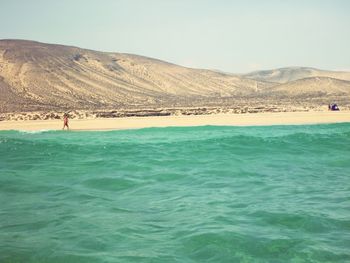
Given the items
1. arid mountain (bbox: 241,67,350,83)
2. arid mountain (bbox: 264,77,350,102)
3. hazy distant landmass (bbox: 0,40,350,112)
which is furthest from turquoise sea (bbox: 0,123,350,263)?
arid mountain (bbox: 241,67,350,83)

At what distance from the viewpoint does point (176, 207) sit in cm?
745

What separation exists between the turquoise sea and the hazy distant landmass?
102 ft

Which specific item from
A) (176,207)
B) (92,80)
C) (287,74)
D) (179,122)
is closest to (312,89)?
(92,80)

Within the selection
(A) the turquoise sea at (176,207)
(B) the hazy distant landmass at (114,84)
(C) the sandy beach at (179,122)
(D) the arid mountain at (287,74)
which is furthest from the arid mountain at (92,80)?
(D) the arid mountain at (287,74)

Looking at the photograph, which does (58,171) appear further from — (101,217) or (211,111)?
(211,111)

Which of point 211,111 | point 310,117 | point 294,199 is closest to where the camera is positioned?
point 294,199

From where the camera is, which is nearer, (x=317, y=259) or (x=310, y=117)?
(x=317, y=259)

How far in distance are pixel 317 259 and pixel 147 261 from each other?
2.01m

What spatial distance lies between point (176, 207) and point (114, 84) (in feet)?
186

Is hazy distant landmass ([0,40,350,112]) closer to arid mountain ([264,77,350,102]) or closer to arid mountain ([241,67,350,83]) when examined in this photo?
arid mountain ([264,77,350,102])

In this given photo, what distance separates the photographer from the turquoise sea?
18.0 feet

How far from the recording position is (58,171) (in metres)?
11.6

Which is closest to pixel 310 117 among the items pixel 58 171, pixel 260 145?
pixel 260 145

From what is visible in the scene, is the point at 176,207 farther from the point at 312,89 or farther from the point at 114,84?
the point at 114,84
